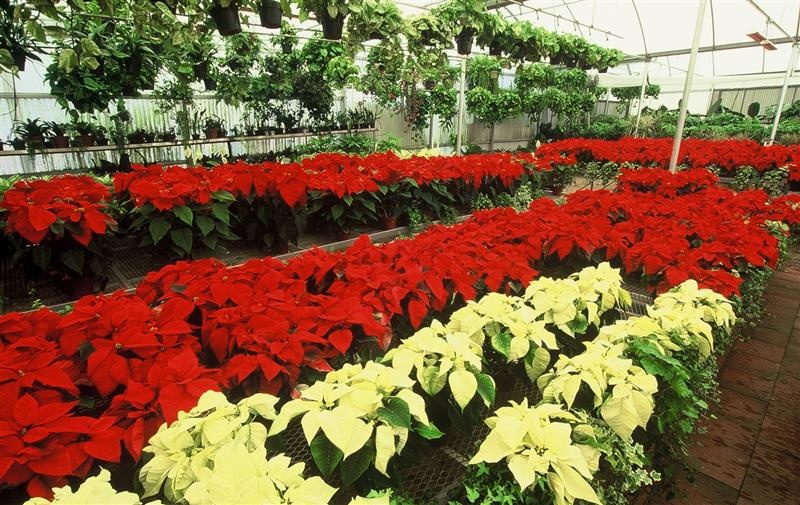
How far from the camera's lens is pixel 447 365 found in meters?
1.16

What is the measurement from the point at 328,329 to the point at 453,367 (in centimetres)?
41

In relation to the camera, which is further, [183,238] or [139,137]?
[139,137]

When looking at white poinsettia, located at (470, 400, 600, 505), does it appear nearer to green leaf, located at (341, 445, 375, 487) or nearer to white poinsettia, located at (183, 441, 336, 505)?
green leaf, located at (341, 445, 375, 487)

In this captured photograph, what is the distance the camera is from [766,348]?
2.70 metres

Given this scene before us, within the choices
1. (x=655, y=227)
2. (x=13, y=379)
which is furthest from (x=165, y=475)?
(x=655, y=227)

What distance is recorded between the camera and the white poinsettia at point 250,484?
2.41ft

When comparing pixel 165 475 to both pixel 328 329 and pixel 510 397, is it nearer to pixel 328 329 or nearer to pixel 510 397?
pixel 328 329

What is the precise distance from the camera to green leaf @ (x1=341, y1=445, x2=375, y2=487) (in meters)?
0.90

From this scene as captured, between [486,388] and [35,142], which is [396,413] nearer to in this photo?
[486,388]

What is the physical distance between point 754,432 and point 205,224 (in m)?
2.97

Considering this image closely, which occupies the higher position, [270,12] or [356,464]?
[270,12]

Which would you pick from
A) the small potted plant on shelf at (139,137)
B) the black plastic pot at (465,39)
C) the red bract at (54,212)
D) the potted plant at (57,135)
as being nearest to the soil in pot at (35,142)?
the potted plant at (57,135)

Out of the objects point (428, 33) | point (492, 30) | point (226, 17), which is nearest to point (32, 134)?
point (226, 17)

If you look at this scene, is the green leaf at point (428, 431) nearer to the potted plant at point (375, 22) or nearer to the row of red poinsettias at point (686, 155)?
the potted plant at point (375, 22)
